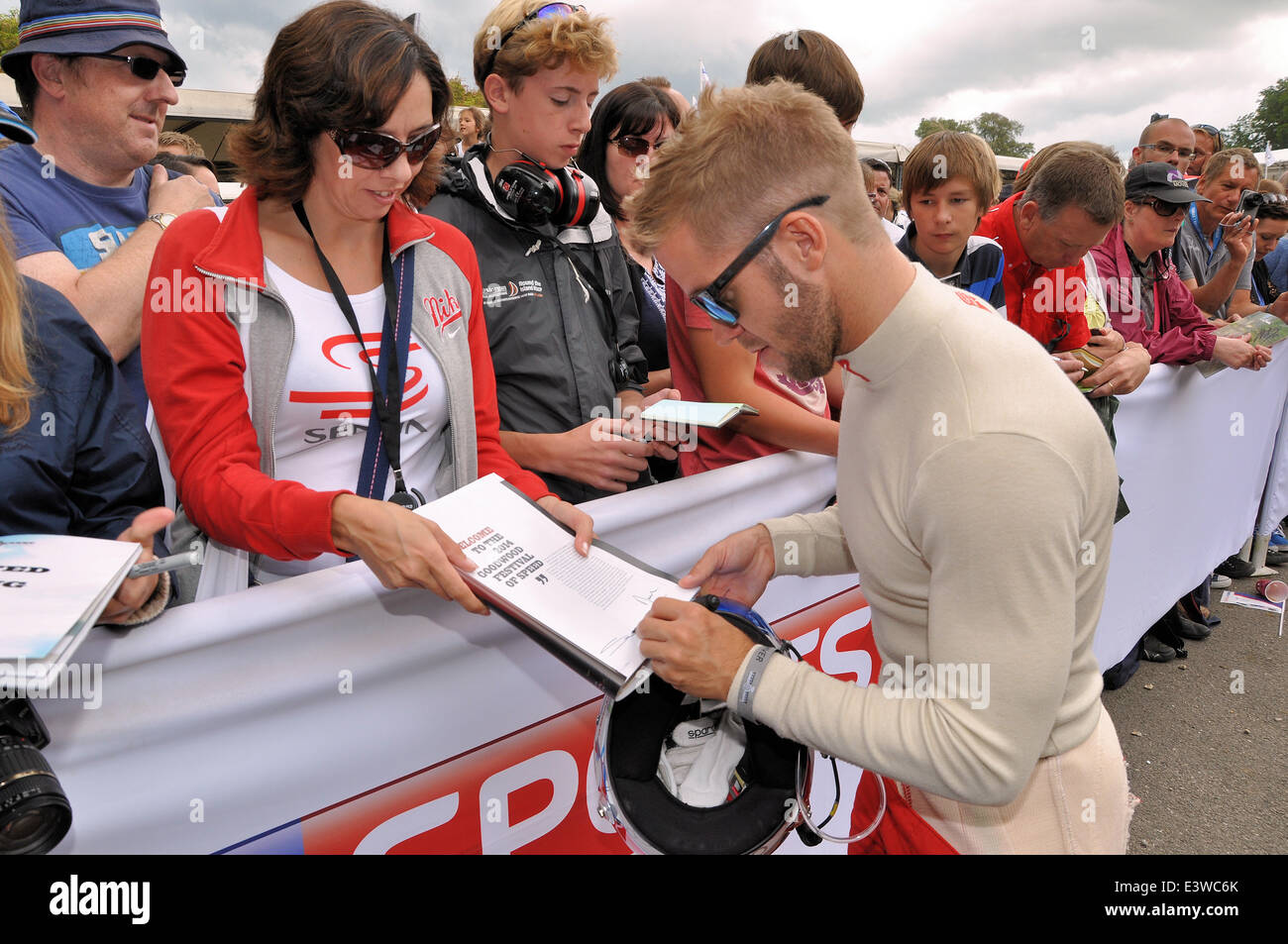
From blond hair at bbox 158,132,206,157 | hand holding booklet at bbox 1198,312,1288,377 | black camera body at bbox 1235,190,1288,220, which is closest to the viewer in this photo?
hand holding booklet at bbox 1198,312,1288,377

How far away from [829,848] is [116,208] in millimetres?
2712

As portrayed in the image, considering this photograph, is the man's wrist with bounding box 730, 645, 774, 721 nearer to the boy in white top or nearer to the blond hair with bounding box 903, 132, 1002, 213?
the boy in white top

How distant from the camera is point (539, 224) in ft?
8.02

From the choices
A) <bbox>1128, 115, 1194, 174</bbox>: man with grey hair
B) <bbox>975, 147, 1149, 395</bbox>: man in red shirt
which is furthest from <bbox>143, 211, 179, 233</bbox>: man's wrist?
<bbox>1128, 115, 1194, 174</bbox>: man with grey hair

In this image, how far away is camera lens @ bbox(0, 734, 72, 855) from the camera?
1.00 m

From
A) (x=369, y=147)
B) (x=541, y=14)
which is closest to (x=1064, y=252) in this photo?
(x=541, y=14)

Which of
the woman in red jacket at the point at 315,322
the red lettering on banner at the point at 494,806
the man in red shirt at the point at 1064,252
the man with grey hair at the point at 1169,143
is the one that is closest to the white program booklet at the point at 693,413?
the woman in red jacket at the point at 315,322

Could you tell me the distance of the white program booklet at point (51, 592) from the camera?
3.25 ft

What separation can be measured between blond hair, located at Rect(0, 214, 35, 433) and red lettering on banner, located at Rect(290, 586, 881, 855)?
86 cm

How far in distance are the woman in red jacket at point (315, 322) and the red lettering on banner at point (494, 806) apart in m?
0.50

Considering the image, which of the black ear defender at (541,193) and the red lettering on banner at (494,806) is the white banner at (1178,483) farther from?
the red lettering on banner at (494,806)

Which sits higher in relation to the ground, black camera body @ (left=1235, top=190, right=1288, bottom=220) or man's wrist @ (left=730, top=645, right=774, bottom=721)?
black camera body @ (left=1235, top=190, right=1288, bottom=220)

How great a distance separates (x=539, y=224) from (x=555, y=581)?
135cm
